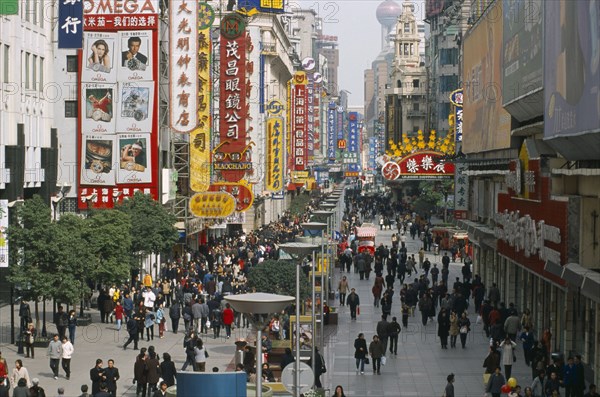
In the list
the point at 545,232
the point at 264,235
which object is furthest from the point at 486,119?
the point at 264,235

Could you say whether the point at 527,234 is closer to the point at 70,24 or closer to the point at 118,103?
the point at 70,24

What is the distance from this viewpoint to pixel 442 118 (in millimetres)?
139375

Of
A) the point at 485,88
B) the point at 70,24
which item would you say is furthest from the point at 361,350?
the point at 485,88

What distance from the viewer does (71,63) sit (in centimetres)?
5816

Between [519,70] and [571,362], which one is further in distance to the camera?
[519,70]

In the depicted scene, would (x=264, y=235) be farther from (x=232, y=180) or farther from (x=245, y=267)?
(x=245, y=267)

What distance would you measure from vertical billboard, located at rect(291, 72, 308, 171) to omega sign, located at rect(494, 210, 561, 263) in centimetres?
8283

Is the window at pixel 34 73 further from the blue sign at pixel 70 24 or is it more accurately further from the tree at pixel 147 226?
the tree at pixel 147 226

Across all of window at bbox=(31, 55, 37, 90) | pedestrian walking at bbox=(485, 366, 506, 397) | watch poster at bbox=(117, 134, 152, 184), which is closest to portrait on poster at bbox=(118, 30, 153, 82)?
watch poster at bbox=(117, 134, 152, 184)

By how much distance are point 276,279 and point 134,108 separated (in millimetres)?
18566

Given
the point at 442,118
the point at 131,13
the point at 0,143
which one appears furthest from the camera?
the point at 442,118

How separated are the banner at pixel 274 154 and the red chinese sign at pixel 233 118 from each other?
2365 centimetres

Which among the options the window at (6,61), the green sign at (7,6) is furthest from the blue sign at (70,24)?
the green sign at (7,6)

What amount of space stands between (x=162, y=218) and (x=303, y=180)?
7929 centimetres
